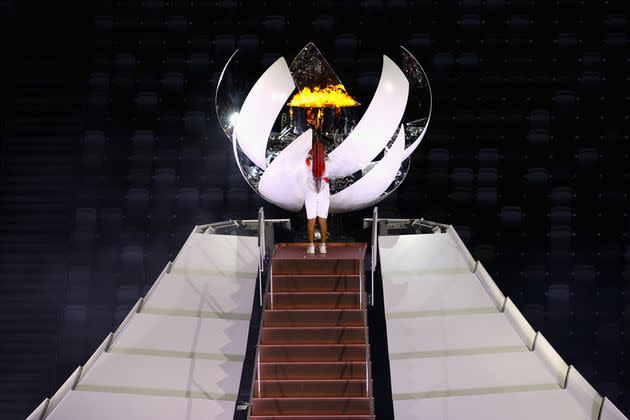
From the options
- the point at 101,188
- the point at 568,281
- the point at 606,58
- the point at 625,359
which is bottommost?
the point at 625,359

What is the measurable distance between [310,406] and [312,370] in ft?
0.88

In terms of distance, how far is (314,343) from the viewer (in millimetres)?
6949

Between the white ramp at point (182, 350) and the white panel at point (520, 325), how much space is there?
6.70 feet

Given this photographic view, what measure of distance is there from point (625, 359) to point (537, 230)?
1.50 meters

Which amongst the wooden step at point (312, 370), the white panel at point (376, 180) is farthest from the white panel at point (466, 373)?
the white panel at point (376, 180)

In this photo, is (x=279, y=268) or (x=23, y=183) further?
(x=23, y=183)

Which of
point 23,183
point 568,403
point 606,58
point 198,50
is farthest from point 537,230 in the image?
point 23,183

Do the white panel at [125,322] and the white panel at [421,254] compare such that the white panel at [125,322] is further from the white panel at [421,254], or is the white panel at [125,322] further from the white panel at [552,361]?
the white panel at [552,361]

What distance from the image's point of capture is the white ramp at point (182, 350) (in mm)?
7027

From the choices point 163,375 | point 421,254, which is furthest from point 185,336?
point 421,254

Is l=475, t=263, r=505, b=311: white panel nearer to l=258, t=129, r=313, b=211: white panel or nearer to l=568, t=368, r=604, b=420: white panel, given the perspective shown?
l=568, t=368, r=604, b=420: white panel

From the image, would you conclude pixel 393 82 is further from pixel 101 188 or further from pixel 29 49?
pixel 29 49

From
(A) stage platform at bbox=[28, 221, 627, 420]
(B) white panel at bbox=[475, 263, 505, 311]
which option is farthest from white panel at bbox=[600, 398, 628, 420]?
(B) white panel at bbox=[475, 263, 505, 311]

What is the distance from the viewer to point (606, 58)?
996 centimetres
